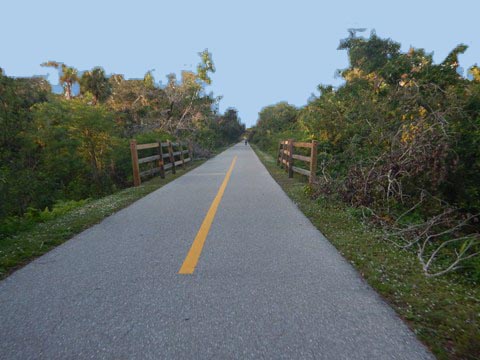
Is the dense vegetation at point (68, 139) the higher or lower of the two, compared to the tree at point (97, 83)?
lower

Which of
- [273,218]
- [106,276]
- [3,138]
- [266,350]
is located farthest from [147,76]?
[266,350]

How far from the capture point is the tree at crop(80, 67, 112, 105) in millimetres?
27375

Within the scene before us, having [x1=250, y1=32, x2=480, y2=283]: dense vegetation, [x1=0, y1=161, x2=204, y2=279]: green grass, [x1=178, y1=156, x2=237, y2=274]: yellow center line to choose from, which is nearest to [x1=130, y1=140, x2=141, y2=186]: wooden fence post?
[x1=0, y1=161, x2=204, y2=279]: green grass

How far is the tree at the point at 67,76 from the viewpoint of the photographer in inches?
1247

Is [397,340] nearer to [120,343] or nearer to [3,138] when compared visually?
[120,343]

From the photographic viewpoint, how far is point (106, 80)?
1093 inches

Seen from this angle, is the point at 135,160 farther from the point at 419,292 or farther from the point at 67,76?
the point at 67,76

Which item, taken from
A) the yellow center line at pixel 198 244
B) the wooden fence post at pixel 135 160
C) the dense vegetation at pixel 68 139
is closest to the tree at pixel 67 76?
the dense vegetation at pixel 68 139

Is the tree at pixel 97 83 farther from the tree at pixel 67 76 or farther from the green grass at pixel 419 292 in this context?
the green grass at pixel 419 292

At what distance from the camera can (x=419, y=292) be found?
9.35 ft

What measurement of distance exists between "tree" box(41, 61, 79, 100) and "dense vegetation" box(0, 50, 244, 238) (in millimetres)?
10490

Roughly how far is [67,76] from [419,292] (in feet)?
124

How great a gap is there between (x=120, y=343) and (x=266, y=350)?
43.8 inches

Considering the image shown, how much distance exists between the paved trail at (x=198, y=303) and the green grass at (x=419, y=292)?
0.47 feet
